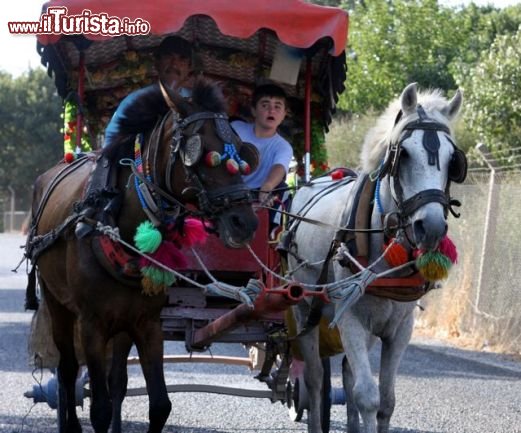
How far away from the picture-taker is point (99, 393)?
638 centimetres

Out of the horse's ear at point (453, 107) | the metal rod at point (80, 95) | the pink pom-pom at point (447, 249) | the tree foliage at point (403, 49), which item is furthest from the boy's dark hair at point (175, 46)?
the tree foliage at point (403, 49)

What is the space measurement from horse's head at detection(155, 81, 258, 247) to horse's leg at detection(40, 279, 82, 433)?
1876mm

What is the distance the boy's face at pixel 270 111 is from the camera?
789cm

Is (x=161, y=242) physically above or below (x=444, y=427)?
above

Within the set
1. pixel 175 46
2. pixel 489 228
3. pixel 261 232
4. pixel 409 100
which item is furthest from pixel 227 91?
pixel 489 228

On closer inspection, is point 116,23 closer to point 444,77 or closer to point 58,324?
point 58,324

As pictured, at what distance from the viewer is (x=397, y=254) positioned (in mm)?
6332

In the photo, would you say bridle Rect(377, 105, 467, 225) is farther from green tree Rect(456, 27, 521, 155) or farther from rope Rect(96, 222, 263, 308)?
green tree Rect(456, 27, 521, 155)

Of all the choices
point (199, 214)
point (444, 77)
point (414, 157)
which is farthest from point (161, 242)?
point (444, 77)

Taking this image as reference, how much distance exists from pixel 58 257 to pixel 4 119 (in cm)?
5318

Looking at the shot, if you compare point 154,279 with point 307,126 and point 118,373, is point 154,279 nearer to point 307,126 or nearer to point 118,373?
point 118,373

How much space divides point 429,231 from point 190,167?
127 cm

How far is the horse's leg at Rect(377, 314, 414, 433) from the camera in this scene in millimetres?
6684

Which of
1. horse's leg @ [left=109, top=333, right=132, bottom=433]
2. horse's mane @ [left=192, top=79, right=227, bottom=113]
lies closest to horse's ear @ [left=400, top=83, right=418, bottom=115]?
horse's mane @ [left=192, top=79, right=227, bottom=113]
